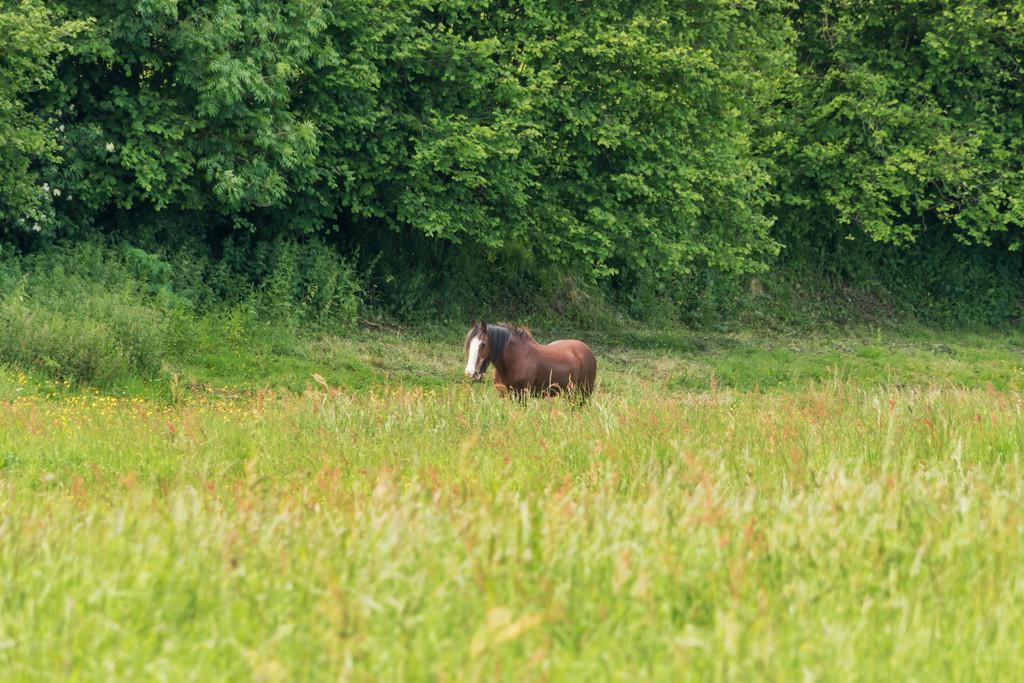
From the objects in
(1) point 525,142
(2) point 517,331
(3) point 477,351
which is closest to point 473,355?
(3) point 477,351

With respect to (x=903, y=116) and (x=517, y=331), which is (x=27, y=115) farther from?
(x=903, y=116)

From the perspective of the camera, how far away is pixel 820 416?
1139cm

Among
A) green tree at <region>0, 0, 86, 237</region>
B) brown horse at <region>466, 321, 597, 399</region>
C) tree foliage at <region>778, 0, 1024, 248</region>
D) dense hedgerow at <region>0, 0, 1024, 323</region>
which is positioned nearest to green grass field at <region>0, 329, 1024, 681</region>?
brown horse at <region>466, 321, 597, 399</region>

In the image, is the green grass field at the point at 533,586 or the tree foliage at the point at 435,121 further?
the tree foliage at the point at 435,121

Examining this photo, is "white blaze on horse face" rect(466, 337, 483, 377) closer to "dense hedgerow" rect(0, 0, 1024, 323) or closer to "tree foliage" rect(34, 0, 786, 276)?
"dense hedgerow" rect(0, 0, 1024, 323)

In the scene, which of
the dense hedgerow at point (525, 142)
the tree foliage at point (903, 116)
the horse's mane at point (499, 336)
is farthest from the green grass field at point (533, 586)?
the tree foliage at point (903, 116)

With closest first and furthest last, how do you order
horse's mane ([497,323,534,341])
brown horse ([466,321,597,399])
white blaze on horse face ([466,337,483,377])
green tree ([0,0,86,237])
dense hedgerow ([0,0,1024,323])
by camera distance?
white blaze on horse face ([466,337,483,377]) < brown horse ([466,321,597,399]) < horse's mane ([497,323,534,341]) < green tree ([0,0,86,237]) < dense hedgerow ([0,0,1024,323])

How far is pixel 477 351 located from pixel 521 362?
2.91ft

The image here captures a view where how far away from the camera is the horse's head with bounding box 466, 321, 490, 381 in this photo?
16.5 meters

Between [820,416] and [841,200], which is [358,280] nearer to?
[841,200]

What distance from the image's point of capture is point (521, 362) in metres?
17.2

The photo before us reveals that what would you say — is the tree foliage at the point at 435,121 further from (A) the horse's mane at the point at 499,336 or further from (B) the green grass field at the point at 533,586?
(B) the green grass field at the point at 533,586

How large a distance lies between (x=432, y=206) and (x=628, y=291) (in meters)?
9.30

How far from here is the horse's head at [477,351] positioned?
1647cm
